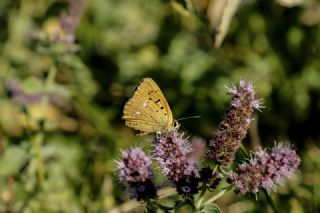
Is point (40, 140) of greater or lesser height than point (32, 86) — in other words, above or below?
below

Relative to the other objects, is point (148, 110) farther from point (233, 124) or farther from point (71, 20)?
point (71, 20)

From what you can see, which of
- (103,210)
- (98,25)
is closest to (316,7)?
(98,25)

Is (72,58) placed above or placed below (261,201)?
above

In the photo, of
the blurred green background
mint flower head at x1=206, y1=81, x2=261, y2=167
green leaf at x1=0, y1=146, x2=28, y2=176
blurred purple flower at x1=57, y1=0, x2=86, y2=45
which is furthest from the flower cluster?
blurred purple flower at x1=57, y1=0, x2=86, y2=45

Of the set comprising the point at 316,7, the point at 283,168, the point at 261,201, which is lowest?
the point at 283,168

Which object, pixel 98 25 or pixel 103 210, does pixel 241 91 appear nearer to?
pixel 103 210

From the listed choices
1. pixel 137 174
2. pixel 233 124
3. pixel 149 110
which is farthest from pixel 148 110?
pixel 233 124
